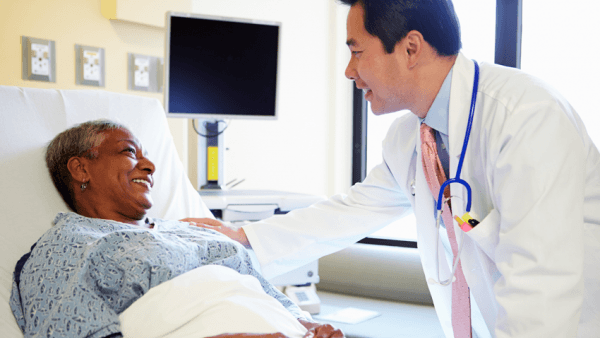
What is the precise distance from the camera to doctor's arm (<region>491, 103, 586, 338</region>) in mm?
946

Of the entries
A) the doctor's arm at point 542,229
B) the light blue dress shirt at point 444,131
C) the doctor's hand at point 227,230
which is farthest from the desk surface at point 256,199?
the doctor's arm at point 542,229

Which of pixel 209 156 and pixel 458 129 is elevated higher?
pixel 458 129

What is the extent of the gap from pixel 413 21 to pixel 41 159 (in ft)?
3.71

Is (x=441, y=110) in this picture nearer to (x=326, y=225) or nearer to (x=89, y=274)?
(x=326, y=225)

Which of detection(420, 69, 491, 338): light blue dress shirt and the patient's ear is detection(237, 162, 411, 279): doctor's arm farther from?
the patient's ear

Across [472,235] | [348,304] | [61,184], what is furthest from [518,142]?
[348,304]

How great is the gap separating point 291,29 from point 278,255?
6.67ft

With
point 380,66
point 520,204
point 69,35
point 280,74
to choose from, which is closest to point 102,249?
point 380,66

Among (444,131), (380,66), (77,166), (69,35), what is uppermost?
(69,35)

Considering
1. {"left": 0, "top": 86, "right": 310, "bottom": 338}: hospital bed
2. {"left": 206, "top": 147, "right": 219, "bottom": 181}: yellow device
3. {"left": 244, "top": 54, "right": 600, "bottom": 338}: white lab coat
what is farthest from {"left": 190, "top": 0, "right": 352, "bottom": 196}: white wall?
{"left": 244, "top": 54, "right": 600, "bottom": 338}: white lab coat

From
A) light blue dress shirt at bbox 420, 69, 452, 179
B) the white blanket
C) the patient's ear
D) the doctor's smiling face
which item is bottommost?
the white blanket

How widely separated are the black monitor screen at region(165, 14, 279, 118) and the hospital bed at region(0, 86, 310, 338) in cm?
33

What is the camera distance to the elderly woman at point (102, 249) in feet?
3.36

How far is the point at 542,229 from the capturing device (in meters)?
0.96
